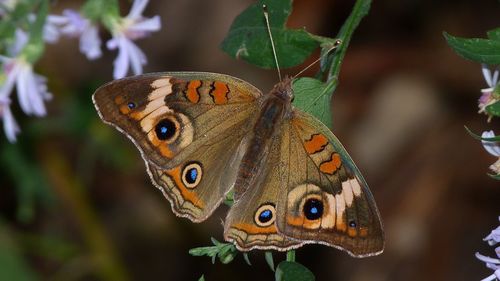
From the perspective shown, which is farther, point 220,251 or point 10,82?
point 10,82

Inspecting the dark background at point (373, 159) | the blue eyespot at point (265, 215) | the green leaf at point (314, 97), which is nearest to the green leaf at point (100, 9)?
the green leaf at point (314, 97)

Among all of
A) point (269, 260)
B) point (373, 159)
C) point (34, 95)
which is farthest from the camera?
point (373, 159)

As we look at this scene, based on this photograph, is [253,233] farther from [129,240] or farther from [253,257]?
[129,240]

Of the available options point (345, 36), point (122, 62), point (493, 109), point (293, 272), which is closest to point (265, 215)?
point (293, 272)

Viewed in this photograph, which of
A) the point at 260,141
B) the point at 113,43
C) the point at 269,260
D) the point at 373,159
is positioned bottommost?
the point at 373,159

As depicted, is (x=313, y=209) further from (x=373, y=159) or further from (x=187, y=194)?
(x=373, y=159)

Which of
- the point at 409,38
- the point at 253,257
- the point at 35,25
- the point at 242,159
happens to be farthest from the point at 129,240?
the point at 242,159

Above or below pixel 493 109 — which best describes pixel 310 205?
below
